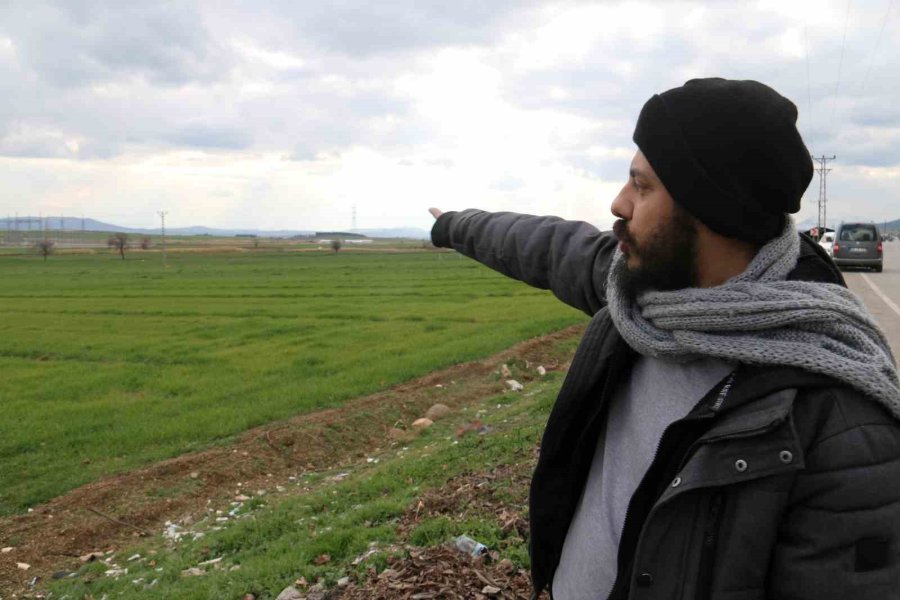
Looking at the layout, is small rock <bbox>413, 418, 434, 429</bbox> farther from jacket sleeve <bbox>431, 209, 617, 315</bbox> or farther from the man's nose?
the man's nose

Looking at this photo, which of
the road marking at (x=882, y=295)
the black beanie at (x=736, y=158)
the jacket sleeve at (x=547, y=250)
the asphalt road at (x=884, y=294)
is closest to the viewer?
the black beanie at (x=736, y=158)

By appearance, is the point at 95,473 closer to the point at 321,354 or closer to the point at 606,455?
the point at 321,354

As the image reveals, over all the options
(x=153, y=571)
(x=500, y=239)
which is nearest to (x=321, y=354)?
(x=153, y=571)

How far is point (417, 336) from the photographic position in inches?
777

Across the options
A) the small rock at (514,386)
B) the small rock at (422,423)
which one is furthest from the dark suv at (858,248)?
the small rock at (422,423)

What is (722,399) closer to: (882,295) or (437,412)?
(437,412)

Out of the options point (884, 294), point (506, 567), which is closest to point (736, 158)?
point (506, 567)

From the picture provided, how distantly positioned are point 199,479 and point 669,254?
8.73 meters

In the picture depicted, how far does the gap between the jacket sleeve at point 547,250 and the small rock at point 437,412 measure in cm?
902

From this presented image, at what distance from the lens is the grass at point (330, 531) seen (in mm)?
5113

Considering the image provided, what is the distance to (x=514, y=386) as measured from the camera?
13391 mm

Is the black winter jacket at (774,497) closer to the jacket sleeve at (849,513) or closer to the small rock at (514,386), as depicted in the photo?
the jacket sleeve at (849,513)

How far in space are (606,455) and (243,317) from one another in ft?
82.7

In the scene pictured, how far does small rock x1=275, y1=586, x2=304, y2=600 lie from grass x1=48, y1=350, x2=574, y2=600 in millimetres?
181
